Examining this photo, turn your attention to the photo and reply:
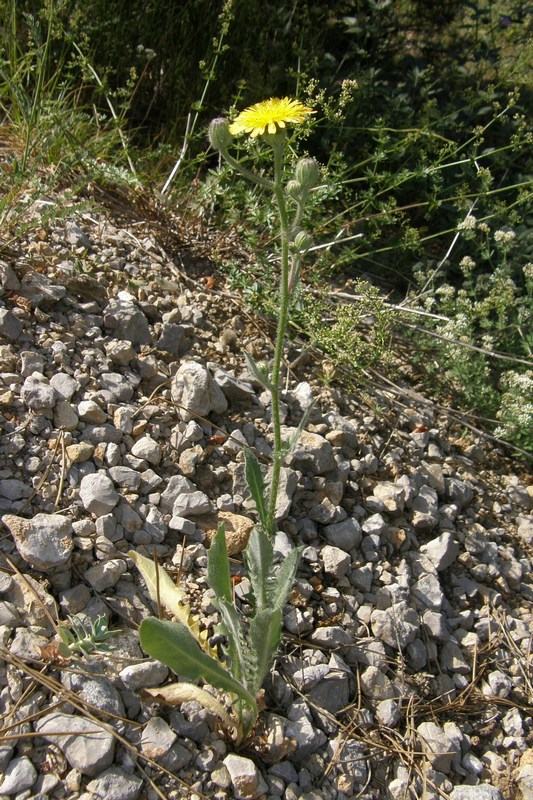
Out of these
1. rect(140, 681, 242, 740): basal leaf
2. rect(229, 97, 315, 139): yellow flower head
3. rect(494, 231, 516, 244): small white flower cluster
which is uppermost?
rect(229, 97, 315, 139): yellow flower head

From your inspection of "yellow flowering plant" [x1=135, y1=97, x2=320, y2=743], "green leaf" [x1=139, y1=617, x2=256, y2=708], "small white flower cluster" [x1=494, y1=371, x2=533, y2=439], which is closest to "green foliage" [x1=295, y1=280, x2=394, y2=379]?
"small white flower cluster" [x1=494, y1=371, x2=533, y2=439]

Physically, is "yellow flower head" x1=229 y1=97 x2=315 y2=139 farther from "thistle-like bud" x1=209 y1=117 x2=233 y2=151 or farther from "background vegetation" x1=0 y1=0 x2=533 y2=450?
"background vegetation" x1=0 y1=0 x2=533 y2=450

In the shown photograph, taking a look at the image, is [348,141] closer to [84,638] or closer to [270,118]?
[270,118]

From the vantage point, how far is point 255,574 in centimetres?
181

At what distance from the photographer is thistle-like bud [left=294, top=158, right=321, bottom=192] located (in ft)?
5.48

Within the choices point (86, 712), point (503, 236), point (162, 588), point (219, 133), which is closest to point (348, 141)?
point (503, 236)

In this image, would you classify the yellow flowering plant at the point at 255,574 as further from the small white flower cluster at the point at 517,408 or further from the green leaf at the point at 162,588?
the small white flower cluster at the point at 517,408

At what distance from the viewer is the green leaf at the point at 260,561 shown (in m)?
1.75

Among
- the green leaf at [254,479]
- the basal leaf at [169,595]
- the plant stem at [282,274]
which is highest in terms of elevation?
the plant stem at [282,274]

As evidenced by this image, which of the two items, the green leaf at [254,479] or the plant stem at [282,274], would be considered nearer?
the plant stem at [282,274]

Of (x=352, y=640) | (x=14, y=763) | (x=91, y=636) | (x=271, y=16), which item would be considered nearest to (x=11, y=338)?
(x=91, y=636)

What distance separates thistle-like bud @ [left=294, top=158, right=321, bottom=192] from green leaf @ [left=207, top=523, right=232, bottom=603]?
0.88m

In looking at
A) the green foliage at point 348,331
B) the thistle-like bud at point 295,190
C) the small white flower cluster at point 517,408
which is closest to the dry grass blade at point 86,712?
the thistle-like bud at point 295,190

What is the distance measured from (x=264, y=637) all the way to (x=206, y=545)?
1.69ft
